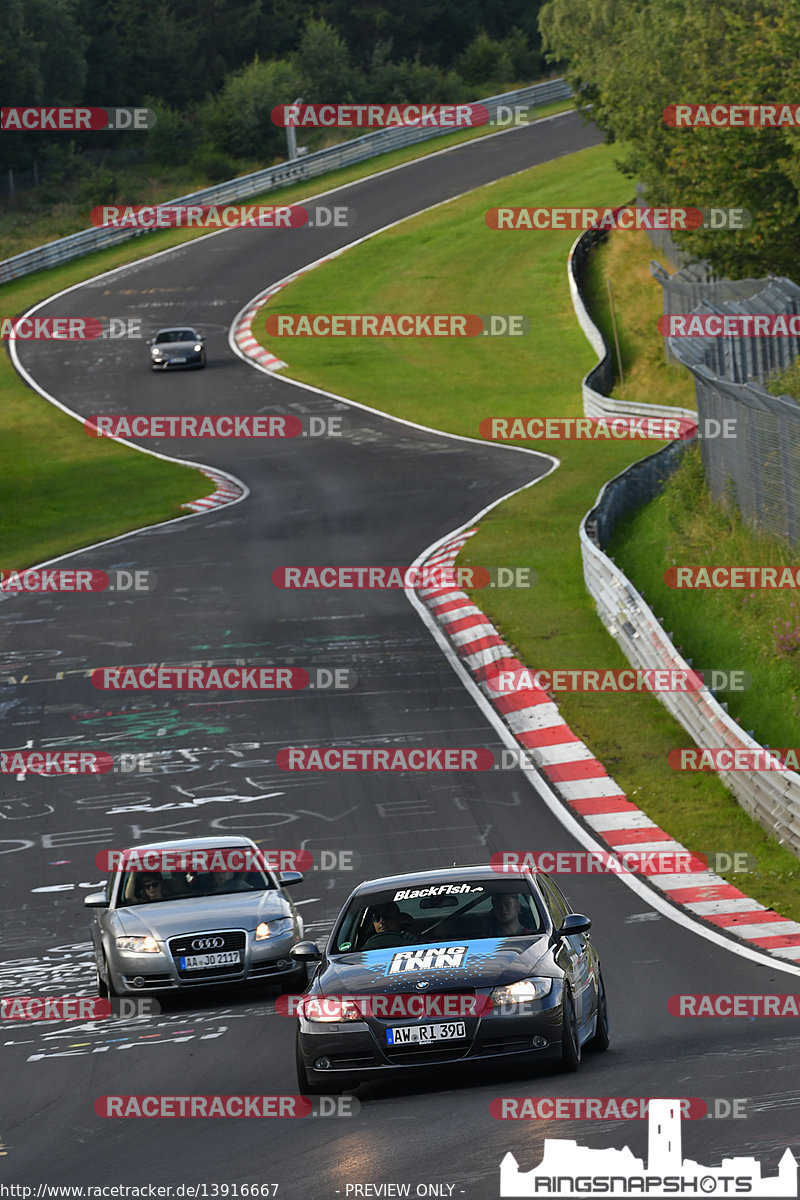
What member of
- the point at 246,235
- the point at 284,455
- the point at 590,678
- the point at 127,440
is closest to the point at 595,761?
the point at 590,678

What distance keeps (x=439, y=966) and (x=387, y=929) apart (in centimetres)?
75

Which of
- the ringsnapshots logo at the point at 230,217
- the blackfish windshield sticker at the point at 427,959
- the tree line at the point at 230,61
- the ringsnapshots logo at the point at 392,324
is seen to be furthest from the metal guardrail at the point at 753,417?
the tree line at the point at 230,61

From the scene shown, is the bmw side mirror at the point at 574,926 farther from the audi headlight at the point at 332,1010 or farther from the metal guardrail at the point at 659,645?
the metal guardrail at the point at 659,645

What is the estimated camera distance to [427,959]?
10414mm

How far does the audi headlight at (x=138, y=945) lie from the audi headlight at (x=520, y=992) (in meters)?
4.69

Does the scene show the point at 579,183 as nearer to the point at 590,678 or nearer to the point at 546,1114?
the point at 590,678

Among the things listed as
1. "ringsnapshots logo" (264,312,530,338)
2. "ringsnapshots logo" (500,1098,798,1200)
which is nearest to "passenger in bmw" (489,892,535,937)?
"ringsnapshots logo" (500,1098,798,1200)

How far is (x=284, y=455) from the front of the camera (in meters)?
46.8

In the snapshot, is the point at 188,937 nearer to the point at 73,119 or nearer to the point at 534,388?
the point at 534,388

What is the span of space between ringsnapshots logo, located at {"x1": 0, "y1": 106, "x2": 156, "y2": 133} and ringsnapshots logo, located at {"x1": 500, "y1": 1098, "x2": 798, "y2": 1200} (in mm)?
81545

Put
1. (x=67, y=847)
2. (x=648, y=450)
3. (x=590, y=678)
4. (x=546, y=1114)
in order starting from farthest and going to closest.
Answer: (x=648, y=450) → (x=590, y=678) → (x=67, y=847) → (x=546, y=1114)

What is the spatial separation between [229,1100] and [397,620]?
19773mm

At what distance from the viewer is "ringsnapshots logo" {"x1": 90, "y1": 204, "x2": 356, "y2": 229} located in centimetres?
7562

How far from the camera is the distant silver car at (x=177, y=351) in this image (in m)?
56.9
